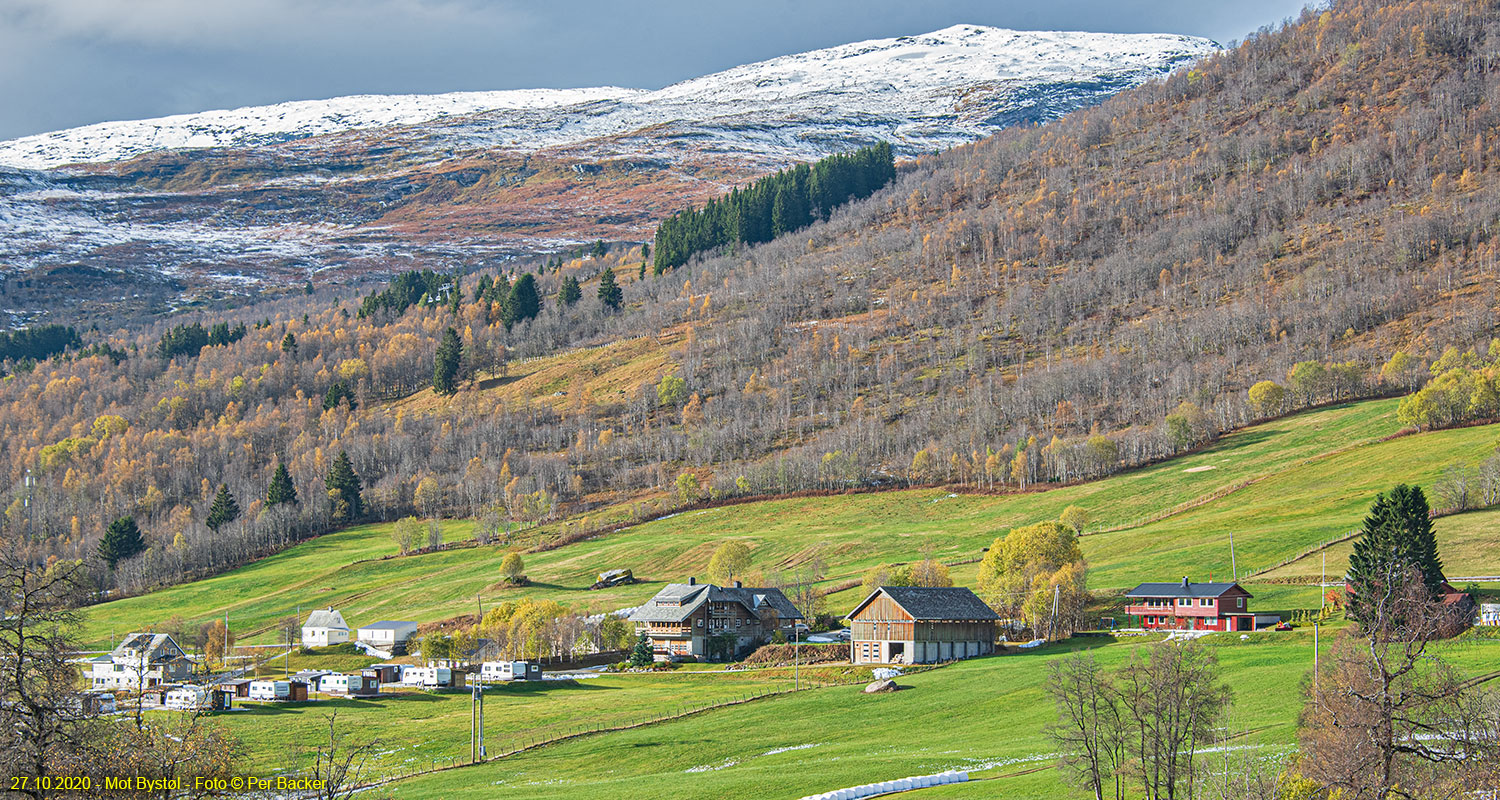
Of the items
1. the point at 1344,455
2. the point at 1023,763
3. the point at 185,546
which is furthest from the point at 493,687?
the point at 185,546

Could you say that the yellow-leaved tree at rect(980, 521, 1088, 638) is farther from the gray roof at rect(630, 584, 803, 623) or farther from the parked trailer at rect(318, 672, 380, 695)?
the parked trailer at rect(318, 672, 380, 695)

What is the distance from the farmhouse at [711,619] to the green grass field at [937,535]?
8.27m

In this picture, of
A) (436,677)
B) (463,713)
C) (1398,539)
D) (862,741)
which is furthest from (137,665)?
(1398,539)

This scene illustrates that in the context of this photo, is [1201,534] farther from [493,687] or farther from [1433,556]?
[493,687]

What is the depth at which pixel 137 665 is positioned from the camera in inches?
4122

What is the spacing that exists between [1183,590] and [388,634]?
7399cm

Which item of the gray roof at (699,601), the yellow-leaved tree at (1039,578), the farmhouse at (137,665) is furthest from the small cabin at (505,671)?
the yellow-leaved tree at (1039,578)

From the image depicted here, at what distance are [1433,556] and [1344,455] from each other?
6732 centimetres

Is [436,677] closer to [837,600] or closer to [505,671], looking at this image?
[505,671]

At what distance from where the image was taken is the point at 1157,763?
39.0 meters

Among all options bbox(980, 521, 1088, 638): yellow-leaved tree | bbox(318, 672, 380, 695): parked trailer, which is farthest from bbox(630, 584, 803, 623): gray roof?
bbox(318, 672, 380, 695): parked trailer

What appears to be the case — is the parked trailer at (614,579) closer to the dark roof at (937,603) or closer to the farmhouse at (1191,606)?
the dark roof at (937,603)

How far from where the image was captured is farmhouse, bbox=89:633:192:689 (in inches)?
4119

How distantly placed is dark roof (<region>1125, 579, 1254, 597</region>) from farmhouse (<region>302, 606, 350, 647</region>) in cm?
7852
